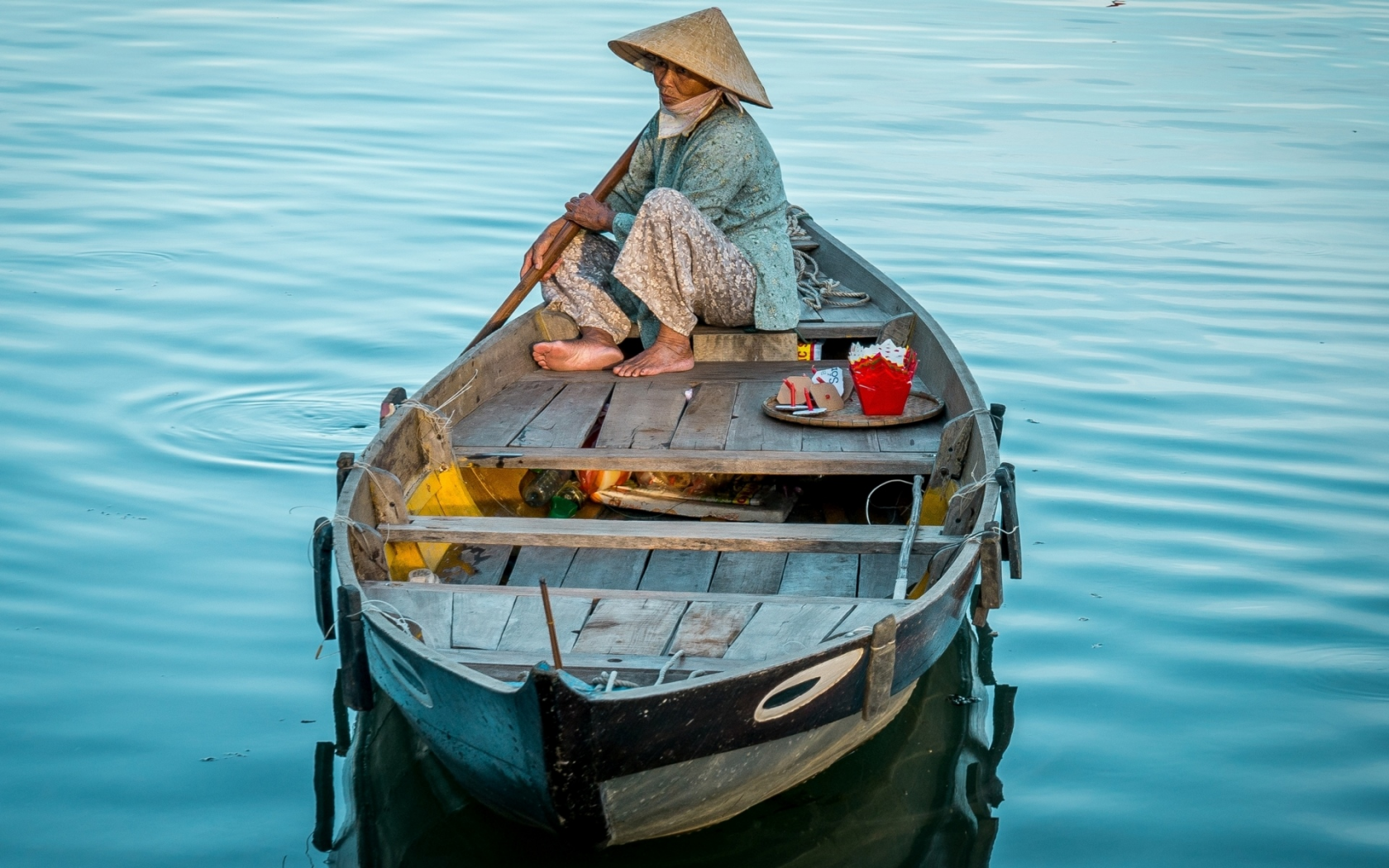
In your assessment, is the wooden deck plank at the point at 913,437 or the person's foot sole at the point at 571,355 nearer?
the wooden deck plank at the point at 913,437

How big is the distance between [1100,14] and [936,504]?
16089mm

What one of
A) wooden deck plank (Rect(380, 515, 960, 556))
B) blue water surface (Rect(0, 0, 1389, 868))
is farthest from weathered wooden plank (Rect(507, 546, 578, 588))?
blue water surface (Rect(0, 0, 1389, 868))

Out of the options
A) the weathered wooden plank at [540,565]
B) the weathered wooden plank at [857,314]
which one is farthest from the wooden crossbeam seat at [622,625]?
the weathered wooden plank at [857,314]

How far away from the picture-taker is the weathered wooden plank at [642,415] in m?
4.03

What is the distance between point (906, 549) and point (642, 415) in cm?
120

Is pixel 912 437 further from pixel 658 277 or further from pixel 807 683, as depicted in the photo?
pixel 807 683

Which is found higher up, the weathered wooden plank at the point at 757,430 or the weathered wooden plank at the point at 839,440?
the weathered wooden plank at the point at 839,440

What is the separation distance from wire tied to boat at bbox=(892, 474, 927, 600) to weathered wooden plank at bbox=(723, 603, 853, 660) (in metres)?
0.12

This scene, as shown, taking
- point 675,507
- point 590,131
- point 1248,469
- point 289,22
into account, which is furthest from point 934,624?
point 289,22

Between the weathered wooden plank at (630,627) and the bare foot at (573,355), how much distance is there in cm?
170

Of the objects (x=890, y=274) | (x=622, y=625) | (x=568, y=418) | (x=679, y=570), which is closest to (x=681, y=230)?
(x=568, y=418)

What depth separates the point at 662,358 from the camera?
470cm

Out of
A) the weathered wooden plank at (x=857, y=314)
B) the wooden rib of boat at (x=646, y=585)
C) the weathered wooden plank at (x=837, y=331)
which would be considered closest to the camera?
the wooden rib of boat at (x=646, y=585)

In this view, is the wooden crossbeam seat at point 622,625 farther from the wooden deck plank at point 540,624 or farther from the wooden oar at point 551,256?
the wooden oar at point 551,256
